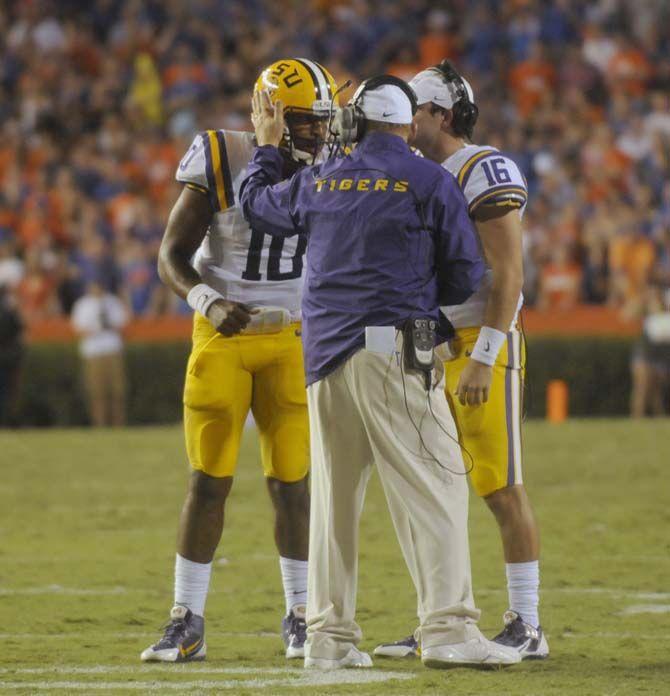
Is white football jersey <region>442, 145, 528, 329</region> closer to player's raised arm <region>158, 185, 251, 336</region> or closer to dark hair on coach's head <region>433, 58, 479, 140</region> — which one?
dark hair on coach's head <region>433, 58, 479, 140</region>

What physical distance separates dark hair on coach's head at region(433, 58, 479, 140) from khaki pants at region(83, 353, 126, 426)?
10.4 metres

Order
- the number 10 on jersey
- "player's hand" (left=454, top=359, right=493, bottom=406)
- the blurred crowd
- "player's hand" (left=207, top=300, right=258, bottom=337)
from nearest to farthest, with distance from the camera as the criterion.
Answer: "player's hand" (left=454, top=359, right=493, bottom=406)
"player's hand" (left=207, top=300, right=258, bottom=337)
the number 10 on jersey
the blurred crowd

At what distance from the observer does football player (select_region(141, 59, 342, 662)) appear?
5.29m

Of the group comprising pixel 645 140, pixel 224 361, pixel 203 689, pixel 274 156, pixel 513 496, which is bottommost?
pixel 203 689

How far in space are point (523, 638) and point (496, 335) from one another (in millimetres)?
962

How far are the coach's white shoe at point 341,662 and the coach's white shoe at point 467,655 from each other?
7.3 inches

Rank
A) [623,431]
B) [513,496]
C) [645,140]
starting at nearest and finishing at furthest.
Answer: [513,496] < [623,431] < [645,140]

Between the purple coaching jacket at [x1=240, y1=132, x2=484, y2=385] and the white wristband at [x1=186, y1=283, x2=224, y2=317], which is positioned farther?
the white wristband at [x1=186, y1=283, x2=224, y2=317]

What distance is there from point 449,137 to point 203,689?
1.94m

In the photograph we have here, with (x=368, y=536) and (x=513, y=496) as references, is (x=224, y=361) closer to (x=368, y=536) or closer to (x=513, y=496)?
(x=513, y=496)

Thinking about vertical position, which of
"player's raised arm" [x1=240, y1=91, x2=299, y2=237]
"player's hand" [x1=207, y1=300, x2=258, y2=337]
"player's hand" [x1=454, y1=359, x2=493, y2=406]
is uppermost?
"player's raised arm" [x1=240, y1=91, x2=299, y2=237]

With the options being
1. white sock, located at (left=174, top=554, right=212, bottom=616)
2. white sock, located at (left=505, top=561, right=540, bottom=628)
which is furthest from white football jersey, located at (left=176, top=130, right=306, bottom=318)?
white sock, located at (left=505, top=561, right=540, bottom=628)

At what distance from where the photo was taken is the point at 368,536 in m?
8.23

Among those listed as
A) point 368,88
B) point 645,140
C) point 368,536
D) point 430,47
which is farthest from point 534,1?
point 368,88
